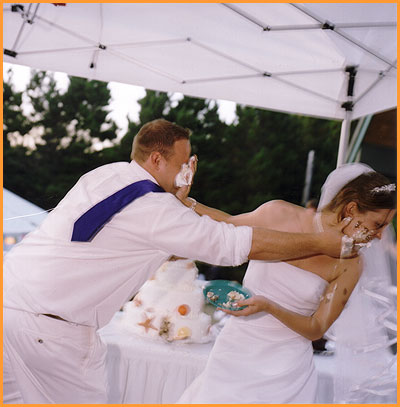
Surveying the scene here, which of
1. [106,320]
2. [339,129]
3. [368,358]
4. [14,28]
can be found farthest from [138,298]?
[14,28]

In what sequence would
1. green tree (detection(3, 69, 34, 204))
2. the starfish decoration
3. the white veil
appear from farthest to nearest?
green tree (detection(3, 69, 34, 204)), the starfish decoration, the white veil

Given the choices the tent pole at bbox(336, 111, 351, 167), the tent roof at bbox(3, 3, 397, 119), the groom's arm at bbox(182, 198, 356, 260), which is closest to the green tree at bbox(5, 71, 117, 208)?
the tent roof at bbox(3, 3, 397, 119)

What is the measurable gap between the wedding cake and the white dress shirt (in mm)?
509

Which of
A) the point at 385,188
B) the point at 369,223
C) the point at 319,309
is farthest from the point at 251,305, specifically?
the point at 385,188

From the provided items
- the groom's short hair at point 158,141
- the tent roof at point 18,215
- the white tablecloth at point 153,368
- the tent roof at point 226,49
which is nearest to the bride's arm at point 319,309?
the white tablecloth at point 153,368

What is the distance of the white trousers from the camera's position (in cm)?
118

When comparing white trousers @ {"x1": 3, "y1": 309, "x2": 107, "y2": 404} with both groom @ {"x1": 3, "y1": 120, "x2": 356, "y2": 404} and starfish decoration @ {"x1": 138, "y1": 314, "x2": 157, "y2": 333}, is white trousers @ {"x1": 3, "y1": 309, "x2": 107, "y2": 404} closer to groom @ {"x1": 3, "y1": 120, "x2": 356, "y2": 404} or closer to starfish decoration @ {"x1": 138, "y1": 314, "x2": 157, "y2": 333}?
groom @ {"x1": 3, "y1": 120, "x2": 356, "y2": 404}

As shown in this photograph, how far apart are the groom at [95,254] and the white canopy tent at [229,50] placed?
1.78ft

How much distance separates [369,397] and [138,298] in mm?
847

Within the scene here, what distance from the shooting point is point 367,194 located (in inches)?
52.8

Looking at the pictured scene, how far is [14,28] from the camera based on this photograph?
1655 mm

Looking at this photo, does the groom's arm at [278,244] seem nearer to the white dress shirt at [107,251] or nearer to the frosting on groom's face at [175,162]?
the white dress shirt at [107,251]

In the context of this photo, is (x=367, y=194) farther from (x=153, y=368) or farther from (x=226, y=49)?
(x=153, y=368)

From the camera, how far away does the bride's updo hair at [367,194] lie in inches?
52.6
